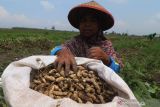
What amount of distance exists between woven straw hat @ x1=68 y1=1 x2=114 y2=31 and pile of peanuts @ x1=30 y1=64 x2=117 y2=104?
0.72m

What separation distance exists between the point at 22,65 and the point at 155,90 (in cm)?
352

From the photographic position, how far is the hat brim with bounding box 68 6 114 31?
394 cm

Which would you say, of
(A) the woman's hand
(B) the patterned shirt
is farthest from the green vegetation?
(A) the woman's hand

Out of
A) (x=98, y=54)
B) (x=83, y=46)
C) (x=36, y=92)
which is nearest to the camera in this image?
(x=36, y=92)

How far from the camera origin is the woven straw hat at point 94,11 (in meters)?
3.91

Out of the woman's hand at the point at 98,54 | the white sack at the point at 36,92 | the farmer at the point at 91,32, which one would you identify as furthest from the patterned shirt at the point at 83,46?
the white sack at the point at 36,92

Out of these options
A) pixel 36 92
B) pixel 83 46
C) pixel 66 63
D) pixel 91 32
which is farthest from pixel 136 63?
pixel 36 92

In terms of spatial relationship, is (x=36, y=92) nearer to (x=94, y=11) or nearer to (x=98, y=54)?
(x=98, y=54)

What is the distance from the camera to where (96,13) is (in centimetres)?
395

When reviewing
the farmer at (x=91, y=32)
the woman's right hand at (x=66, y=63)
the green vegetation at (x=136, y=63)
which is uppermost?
the farmer at (x=91, y=32)

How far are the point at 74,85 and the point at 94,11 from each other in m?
0.93

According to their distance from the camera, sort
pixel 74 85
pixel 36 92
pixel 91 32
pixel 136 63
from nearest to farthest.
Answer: pixel 36 92 → pixel 74 85 → pixel 91 32 → pixel 136 63

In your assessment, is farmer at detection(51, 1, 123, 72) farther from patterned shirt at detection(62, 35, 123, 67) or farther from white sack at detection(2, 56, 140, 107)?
white sack at detection(2, 56, 140, 107)

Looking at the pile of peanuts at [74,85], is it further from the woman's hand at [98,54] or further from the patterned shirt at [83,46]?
the patterned shirt at [83,46]
